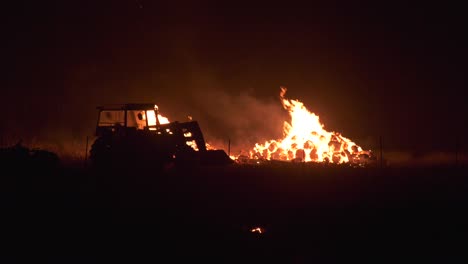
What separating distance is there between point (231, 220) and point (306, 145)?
15.5m

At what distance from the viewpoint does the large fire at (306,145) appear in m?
25.3

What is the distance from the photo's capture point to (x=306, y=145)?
25.7 metres

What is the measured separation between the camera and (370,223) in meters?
10.4

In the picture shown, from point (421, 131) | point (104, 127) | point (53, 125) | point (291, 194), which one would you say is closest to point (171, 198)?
point (291, 194)

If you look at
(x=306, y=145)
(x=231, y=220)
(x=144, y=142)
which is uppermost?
(x=306, y=145)

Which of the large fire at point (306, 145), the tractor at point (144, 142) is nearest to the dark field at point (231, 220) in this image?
the tractor at point (144, 142)

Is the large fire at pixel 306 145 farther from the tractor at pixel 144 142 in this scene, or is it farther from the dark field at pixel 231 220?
the dark field at pixel 231 220

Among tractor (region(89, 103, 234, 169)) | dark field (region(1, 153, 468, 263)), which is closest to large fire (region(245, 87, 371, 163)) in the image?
tractor (region(89, 103, 234, 169))

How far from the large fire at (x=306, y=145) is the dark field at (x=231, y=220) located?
800 centimetres

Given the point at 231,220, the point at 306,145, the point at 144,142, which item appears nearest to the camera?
the point at 231,220

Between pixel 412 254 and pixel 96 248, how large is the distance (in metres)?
5.27

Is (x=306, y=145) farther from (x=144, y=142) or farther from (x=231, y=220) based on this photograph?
(x=231, y=220)

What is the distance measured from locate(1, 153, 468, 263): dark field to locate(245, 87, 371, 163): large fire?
7998 millimetres

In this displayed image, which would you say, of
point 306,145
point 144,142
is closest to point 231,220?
point 144,142
